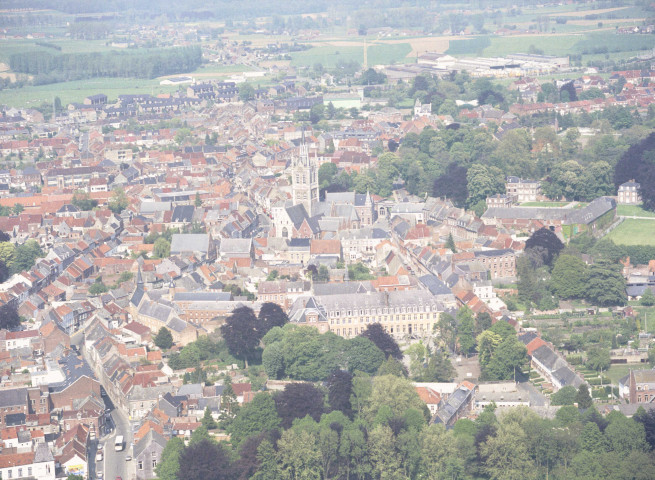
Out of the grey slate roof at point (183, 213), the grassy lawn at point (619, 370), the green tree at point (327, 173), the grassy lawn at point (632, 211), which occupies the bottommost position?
the grassy lawn at point (619, 370)

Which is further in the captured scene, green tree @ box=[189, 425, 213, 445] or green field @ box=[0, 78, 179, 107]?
green field @ box=[0, 78, 179, 107]

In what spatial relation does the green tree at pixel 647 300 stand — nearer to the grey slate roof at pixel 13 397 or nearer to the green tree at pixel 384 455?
the green tree at pixel 384 455

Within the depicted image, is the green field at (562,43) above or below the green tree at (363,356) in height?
above

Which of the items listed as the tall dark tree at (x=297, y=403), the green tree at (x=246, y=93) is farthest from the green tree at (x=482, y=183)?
the green tree at (x=246, y=93)

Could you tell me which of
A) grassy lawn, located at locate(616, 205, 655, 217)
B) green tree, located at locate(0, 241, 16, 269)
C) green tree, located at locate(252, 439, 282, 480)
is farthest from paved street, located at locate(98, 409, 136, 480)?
grassy lawn, located at locate(616, 205, 655, 217)

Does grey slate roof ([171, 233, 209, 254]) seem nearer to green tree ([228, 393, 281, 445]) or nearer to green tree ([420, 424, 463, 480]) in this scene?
green tree ([228, 393, 281, 445])

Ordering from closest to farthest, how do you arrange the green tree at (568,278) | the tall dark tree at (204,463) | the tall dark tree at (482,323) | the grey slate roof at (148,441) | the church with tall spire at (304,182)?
the tall dark tree at (204,463), the grey slate roof at (148,441), the tall dark tree at (482,323), the green tree at (568,278), the church with tall spire at (304,182)

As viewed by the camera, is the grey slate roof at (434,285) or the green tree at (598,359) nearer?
the green tree at (598,359)

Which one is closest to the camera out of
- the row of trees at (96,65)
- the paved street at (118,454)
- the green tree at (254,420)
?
the paved street at (118,454)
